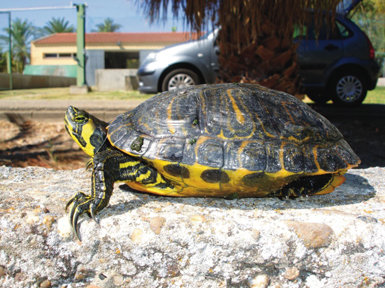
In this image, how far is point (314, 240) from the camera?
1.77 meters

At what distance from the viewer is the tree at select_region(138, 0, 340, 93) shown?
3.91 metres

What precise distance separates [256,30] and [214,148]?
2.78m

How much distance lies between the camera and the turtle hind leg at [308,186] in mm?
2055

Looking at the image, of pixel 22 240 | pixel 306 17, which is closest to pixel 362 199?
pixel 22 240

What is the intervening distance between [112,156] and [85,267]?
2.01 ft

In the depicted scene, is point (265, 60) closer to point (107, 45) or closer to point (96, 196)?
point (96, 196)

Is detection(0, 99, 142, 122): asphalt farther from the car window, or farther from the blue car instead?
the car window

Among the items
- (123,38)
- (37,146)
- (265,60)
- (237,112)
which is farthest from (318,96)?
(123,38)

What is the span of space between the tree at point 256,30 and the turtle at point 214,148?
2.13 meters

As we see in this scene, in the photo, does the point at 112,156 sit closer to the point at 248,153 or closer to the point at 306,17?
the point at 248,153

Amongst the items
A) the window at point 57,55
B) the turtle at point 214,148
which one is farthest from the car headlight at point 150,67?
the window at point 57,55

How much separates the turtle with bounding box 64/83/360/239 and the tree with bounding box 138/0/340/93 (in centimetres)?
213

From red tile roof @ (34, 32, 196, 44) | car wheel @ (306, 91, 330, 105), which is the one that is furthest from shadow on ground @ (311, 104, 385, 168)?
red tile roof @ (34, 32, 196, 44)

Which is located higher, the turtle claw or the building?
the building
